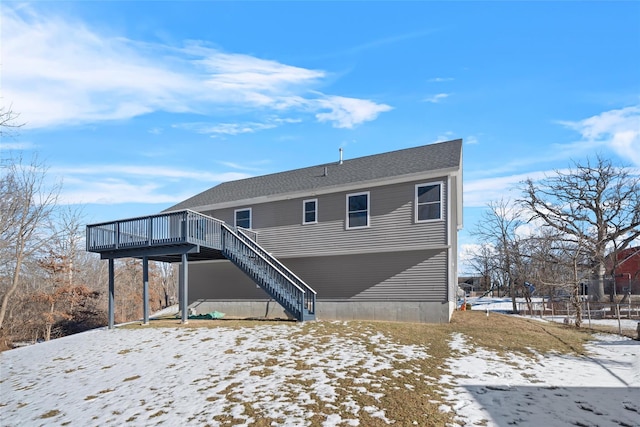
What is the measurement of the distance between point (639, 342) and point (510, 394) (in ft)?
26.9

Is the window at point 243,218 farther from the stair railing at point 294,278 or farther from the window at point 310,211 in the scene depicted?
the window at point 310,211

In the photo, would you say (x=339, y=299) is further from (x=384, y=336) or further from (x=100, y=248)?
(x=100, y=248)

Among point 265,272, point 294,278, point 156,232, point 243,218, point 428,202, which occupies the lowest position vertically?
point 294,278

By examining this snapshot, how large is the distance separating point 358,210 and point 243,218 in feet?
19.2

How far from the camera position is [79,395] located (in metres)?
8.65

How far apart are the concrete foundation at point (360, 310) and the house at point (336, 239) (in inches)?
1.4

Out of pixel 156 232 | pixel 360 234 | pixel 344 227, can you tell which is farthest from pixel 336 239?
pixel 156 232

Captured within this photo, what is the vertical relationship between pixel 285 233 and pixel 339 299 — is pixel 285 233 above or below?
above

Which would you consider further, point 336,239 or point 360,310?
point 336,239

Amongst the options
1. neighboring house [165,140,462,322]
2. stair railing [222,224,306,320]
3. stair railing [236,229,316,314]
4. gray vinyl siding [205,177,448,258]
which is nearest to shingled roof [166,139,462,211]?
neighboring house [165,140,462,322]

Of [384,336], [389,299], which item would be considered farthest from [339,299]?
[384,336]

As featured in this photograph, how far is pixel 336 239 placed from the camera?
1702cm

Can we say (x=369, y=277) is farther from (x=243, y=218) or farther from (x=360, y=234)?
(x=243, y=218)

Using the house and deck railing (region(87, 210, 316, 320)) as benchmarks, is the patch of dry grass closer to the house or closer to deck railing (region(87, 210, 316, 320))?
deck railing (region(87, 210, 316, 320))
